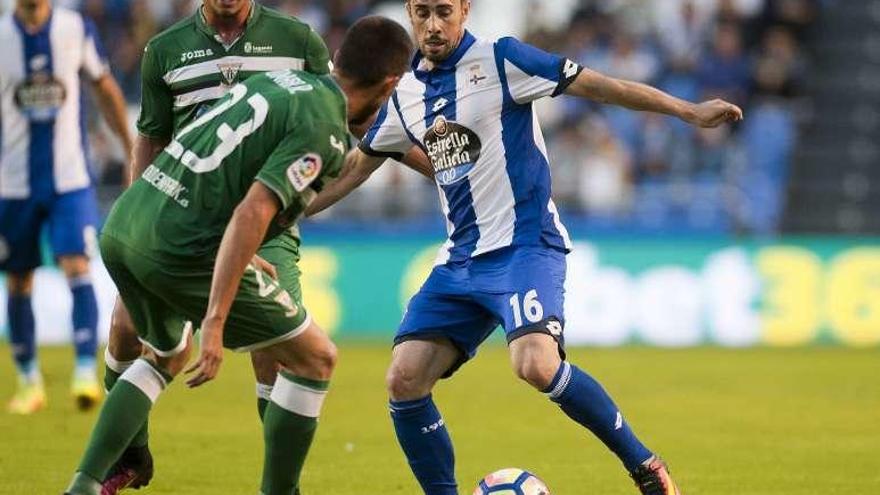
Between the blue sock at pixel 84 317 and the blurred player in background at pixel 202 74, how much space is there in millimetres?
3488

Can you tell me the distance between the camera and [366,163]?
7.84 metres

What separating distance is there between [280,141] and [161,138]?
1.80m

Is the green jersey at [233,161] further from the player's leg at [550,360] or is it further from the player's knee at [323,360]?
the player's leg at [550,360]

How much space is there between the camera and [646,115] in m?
20.0

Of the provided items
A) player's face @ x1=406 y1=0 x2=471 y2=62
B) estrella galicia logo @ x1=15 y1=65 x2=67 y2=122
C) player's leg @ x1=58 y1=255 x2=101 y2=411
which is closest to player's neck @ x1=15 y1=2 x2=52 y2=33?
estrella galicia logo @ x1=15 y1=65 x2=67 y2=122

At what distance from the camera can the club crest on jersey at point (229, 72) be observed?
7723 mm

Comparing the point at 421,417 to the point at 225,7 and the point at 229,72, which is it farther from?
the point at 225,7

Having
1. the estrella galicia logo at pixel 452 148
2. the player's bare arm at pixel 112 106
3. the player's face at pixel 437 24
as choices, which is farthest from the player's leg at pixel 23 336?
the player's face at pixel 437 24

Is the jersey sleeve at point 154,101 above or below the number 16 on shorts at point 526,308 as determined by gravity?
above

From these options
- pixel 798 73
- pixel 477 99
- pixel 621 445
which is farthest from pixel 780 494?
pixel 798 73

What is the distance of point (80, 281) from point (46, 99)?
1.39 metres

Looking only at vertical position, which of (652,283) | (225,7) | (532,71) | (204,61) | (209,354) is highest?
(532,71)

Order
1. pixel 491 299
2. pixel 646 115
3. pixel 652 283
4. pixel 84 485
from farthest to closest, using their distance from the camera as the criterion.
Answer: pixel 646 115 → pixel 652 283 → pixel 491 299 → pixel 84 485

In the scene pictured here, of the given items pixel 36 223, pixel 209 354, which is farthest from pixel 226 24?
pixel 36 223
